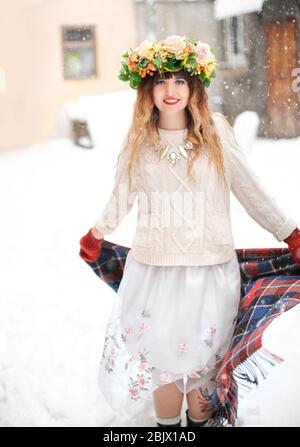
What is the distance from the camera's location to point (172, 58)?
1.58m

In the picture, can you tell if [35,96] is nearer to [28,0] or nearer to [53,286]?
[28,0]

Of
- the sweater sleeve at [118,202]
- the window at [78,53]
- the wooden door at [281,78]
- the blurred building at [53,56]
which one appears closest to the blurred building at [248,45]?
the wooden door at [281,78]

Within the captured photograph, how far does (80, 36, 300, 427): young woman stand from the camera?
63.4 inches

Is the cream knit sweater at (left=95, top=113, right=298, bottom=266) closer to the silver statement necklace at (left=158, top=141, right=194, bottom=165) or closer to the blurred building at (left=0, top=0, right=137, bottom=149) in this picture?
the silver statement necklace at (left=158, top=141, right=194, bottom=165)

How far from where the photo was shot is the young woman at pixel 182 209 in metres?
1.61

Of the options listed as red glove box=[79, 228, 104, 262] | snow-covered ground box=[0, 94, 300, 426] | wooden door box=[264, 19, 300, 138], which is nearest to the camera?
red glove box=[79, 228, 104, 262]

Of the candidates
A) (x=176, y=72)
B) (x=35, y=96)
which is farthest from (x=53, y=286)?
(x=176, y=72)

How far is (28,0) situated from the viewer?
3.01 m

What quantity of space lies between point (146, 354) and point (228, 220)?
45 cm

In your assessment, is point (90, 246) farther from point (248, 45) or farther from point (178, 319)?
point (248, 45)

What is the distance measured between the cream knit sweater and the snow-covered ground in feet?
2.13

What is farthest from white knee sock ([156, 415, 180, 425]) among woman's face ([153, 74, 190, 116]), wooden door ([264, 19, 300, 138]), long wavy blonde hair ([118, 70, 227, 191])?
wooden door ([264, 19, 300, 138])

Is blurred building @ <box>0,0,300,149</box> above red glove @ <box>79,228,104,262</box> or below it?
above

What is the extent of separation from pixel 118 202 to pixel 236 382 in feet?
2.01
